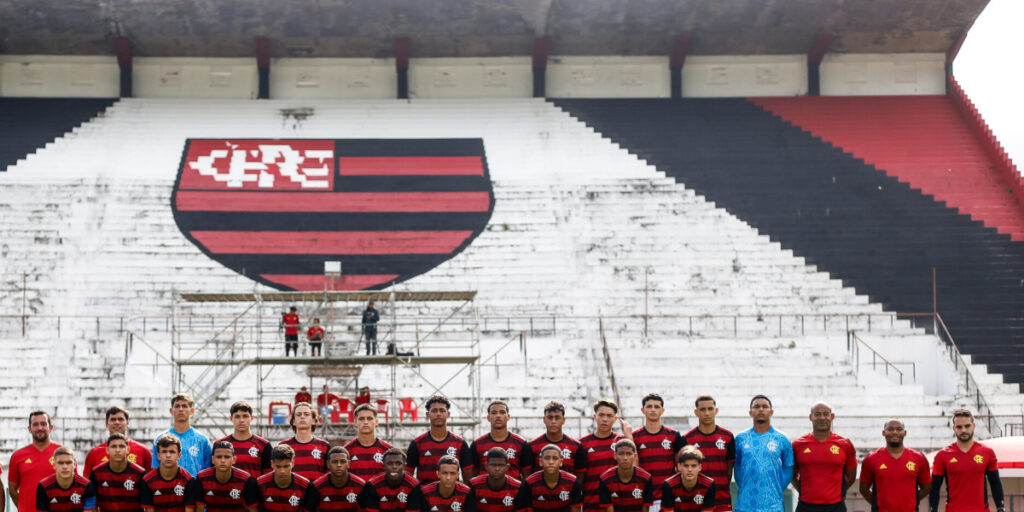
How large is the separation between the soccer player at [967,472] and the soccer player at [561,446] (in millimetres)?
A: 3525

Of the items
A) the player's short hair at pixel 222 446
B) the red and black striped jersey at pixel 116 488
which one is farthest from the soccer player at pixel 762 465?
the red and black striped jersey at pixel 116 488

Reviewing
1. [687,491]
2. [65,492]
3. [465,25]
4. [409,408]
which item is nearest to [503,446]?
[687,491]

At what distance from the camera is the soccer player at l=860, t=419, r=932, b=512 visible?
39.4 ft

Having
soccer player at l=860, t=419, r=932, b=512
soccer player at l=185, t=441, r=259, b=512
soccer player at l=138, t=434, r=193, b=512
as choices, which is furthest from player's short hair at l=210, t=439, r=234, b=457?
soccer player at l=860, t=419, r=932, b=512

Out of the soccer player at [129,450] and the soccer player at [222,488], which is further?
the soccer player at [129,450]

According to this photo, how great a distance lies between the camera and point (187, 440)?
12055 mm

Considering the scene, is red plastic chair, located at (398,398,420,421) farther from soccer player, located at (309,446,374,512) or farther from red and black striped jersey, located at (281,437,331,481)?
soccer player, located at (309,446,374,512)

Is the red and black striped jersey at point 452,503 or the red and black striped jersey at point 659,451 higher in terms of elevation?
the red and black striped jersey at point 659,451

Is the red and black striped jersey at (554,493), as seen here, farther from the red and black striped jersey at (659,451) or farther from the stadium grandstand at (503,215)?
the stadium grandstand at (503,215)

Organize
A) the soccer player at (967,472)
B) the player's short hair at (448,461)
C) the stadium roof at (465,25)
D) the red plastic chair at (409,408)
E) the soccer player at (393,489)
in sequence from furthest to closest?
the stadium roof at (465,25) → the red plastic chair at (409,408) → the soccer player at (967,472) → the soccer player at (393,489) → the player's short hair at (448,461)

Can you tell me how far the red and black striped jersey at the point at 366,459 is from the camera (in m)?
11.5

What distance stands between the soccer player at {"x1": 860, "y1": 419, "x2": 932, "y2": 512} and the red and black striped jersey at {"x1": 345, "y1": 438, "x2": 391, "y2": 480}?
458 cm

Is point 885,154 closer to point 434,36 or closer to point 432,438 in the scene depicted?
point 434,36

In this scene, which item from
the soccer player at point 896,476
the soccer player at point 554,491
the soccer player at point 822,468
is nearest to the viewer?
the soccer player at point 554,491
